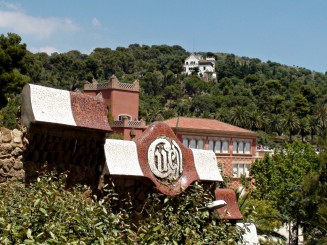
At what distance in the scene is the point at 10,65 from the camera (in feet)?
106

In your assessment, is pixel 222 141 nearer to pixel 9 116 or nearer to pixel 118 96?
pixel 118 96

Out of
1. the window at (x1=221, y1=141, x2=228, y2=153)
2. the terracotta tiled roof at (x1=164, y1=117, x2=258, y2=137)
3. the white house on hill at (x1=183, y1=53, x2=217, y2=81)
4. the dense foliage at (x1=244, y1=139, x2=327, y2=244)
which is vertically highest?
the white house on hill at (x1=183, y1=53, x2=217, y2=81)

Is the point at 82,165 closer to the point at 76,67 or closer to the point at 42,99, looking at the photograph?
the point at 42,99

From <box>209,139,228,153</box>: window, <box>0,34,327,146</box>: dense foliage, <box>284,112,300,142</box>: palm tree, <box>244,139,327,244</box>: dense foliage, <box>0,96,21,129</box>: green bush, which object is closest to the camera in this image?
<box>0,96,21,129</box>: green bush

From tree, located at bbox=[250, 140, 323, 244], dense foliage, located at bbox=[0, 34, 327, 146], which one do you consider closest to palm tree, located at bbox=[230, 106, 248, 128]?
dense foliage, located at bbox=[0, 34, 327, 146]

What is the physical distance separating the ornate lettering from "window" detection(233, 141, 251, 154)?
4380 centimetres

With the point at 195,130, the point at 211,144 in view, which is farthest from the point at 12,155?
the point at 211,144

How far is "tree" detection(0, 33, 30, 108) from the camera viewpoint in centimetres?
3094

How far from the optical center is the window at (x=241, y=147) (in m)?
53.2

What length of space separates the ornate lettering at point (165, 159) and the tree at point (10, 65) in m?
21.9

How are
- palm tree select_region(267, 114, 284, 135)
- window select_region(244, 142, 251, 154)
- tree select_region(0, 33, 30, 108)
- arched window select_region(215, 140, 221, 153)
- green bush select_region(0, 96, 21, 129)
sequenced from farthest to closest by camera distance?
1. palm tree select_region(267, 114, 284, 135)
2. window select_region(244, 142, 251, 154)
3. arched window select_region(215, 140, 221, 153)
4. tree select_region(0, 33, 30, 108)
5. green bush select_region(0, 96, 21, 129)

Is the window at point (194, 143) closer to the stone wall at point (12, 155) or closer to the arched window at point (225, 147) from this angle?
the arched window at point (225, 147)

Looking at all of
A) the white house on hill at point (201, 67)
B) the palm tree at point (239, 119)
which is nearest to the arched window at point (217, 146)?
the palm tree at point (239, 119)

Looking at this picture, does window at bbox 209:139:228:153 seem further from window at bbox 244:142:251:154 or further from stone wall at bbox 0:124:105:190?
stone wall at bbox 0:124:105:190
